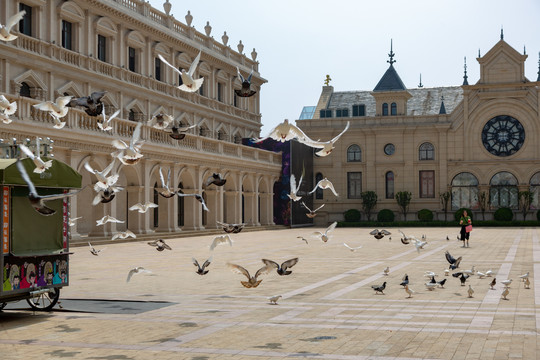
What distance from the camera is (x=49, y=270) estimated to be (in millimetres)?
13367

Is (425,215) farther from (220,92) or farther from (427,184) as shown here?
(220,92)

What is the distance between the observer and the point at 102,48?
45.0 metres

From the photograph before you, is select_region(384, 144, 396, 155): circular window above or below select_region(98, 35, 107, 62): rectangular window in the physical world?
below

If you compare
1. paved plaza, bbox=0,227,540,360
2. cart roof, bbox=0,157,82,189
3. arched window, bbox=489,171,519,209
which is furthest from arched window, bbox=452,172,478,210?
cart roof, bbox=0,157,82,189

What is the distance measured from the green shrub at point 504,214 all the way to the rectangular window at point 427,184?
7.00 metres

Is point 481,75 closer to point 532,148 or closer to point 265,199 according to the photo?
point 532,148

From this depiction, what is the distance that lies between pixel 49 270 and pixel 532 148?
6459 centimetres

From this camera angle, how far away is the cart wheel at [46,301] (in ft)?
44.9

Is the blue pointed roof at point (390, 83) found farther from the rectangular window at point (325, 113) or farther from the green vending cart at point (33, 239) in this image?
the green vending cart at point (33, 239)

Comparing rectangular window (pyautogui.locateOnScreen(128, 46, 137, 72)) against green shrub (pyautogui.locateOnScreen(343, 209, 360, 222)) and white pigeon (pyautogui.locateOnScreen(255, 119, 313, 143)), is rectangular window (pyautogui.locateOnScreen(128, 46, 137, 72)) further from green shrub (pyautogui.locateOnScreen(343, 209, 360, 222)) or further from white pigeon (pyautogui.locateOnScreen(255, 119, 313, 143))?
white pigeon (pyautogui.locateOnScreen(255, 119, 313, 143))

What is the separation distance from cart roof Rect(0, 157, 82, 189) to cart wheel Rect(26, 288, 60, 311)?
6.78 feet

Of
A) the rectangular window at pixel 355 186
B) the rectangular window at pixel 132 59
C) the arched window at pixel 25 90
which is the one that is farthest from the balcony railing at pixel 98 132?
the rectangular window at pixel 355 186

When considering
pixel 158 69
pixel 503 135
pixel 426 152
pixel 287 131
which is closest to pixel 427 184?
pixel 426 152

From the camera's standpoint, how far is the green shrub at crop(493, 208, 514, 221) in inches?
2665
